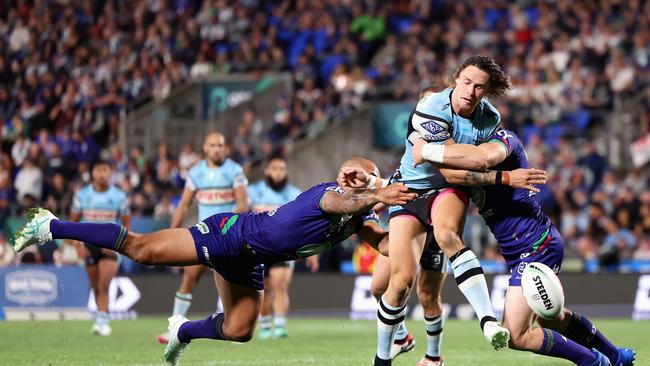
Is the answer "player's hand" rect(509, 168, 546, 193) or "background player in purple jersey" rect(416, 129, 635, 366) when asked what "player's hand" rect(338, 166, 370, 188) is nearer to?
"background player in purple jersey" rect(416, 129, 635, 366)

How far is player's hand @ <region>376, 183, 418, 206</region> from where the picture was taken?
25.5ft

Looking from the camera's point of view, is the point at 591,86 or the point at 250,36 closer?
the point at 591,86

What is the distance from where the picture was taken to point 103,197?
1512 centimetres

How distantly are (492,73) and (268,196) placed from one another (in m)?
6.72

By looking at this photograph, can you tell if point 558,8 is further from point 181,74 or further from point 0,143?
point 0,143

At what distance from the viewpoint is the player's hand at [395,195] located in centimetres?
777

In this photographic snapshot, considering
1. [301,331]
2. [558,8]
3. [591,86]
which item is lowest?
[301,331]

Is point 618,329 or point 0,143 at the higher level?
point 0,143

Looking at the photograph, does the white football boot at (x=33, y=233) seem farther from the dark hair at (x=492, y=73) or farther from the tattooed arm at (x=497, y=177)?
the dark hair at (x=492, y=73)

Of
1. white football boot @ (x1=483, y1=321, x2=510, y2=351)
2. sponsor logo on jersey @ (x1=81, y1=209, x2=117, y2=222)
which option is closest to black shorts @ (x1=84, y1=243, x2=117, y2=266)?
sponsor logo on jersey @ (x1=81, y1=209, x2=117, y2=222)

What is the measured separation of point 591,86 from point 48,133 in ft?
38.8

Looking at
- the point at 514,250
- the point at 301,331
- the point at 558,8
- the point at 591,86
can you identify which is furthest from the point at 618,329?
the point at 558,8

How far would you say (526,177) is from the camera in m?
8.46

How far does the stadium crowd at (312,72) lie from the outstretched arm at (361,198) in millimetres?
12070
